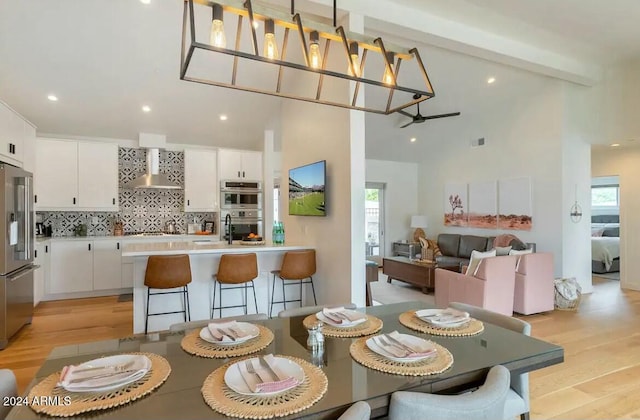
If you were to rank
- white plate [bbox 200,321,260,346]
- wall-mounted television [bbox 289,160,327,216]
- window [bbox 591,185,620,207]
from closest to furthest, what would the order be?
white plate [bbox 200,321,260,346] < wall-mounted television [bbox 289,160,327,216] < window [bbox 591,185,620,207]

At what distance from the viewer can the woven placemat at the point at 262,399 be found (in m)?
1.03

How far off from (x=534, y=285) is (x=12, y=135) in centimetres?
657

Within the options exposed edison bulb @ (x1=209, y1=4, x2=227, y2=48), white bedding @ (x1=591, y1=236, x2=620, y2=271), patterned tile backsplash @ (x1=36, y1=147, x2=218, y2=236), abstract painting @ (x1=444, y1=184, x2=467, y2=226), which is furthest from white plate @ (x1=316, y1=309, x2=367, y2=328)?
white bedding @ (x1=591, y1=236, x2=620, y2=271)

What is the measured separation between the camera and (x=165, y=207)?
646 cm

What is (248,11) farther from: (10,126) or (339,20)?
(10,126)

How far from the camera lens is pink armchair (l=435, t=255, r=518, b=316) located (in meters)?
4.10

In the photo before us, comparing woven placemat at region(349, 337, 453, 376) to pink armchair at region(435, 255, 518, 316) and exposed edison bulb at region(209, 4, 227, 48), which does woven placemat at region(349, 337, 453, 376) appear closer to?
exposed edison bulb at region(209, 4, 227, 48)

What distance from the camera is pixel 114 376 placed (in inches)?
47.3

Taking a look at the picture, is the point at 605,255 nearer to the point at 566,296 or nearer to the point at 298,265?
the point at 566,296

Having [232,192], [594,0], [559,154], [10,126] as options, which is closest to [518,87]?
[559,154]

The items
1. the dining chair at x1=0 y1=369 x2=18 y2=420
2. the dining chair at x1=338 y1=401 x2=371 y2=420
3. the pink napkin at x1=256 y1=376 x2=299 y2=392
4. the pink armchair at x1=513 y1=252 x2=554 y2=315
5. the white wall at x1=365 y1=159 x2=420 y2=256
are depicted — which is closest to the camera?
the dining chair at x1=338 y1=401 x2=371 y2=420

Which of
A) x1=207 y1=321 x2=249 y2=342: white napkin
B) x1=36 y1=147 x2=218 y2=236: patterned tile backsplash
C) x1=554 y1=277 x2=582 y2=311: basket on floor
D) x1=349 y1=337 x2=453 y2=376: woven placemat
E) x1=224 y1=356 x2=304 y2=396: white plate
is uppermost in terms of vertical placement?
x1=36 y1=147 x2=218 y2=236: patterned tile backsplash

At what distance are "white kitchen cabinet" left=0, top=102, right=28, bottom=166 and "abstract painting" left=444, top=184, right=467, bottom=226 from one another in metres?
7.51

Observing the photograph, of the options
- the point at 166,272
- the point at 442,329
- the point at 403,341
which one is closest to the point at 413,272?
the point at 166,272
